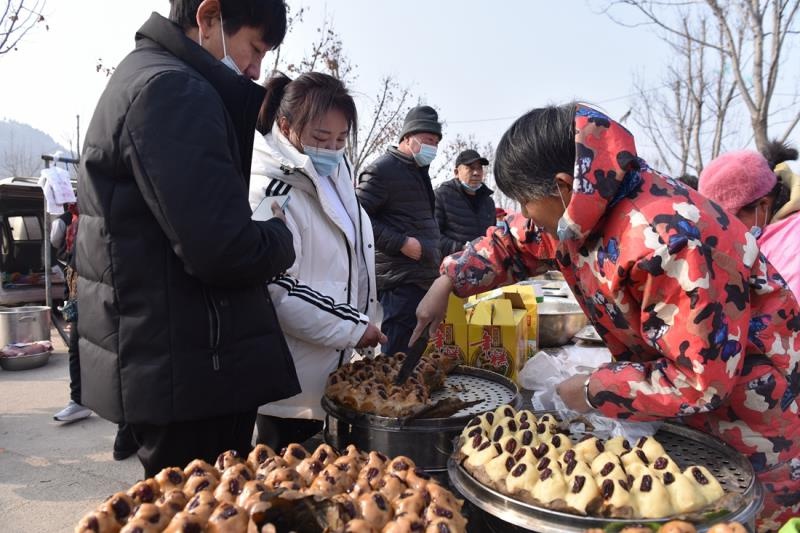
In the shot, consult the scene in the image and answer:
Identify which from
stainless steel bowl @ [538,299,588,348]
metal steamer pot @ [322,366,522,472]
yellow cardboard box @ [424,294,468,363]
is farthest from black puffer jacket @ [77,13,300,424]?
stainless steel bowl @ [538,299,588,348]

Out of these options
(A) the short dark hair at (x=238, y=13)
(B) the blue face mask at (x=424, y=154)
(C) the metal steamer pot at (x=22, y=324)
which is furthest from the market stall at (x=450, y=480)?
(C) the metal steamer pot at (x=22, y=324)

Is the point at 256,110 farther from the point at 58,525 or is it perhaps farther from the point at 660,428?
the point at 58,525

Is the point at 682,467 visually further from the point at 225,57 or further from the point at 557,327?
the point at 557,327

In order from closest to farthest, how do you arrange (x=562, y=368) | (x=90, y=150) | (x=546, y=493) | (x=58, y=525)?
(x=546, y=493)
(x=90, y=150)
(x=562, y=368)
(x=58, y=525)

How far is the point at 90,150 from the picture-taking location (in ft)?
4.58

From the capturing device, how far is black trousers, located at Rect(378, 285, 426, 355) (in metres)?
3.76

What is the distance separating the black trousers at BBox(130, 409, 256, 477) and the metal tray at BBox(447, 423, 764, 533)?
675mm

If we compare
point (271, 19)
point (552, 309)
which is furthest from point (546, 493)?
point (552, 309)

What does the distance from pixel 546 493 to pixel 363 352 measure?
1412 mm

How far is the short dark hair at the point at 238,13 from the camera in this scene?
155cm

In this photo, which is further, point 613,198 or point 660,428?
point 660,428

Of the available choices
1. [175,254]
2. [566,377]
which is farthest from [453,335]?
[175,254]

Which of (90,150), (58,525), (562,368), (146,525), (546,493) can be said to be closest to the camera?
(146,525)

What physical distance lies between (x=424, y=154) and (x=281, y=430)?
8.62ft
